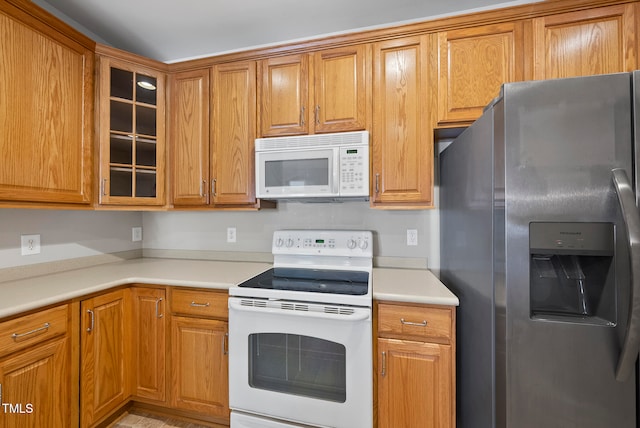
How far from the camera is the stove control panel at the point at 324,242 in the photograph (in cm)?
191

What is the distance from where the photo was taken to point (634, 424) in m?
0.81

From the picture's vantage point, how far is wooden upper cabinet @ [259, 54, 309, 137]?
1827 mm

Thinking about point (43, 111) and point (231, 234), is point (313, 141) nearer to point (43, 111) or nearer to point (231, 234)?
point (231, 234)

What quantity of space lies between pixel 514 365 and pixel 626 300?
1.15ft

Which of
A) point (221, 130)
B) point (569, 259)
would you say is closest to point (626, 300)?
point (569, 259)

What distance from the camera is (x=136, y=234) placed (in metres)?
2.49

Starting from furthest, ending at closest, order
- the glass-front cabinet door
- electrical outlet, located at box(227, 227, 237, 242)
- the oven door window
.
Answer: electrical outlet, located at box(227, 227, 237, 242)
the glass-front cabinet door
the oven door window

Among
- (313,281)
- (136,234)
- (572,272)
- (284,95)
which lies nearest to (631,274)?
(572,272)

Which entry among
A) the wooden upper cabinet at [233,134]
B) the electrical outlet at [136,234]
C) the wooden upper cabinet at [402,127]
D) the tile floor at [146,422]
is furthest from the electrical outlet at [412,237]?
the electrical outlet at [136,234]

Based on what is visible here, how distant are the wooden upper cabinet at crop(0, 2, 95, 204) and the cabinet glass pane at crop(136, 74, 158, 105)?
0.25 m

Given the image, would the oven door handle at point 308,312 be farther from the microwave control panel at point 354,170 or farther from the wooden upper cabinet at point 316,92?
the wooden upper cabinet at point 316,92

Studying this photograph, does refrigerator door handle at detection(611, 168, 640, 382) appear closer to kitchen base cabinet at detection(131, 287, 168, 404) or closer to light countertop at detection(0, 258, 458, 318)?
light countertop at detection(0, 258, 458, 318)

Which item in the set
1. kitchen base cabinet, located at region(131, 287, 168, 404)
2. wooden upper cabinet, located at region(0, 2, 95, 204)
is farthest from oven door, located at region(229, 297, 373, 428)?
wooden upper cabinet, located at region(0, 2, 95, 204)

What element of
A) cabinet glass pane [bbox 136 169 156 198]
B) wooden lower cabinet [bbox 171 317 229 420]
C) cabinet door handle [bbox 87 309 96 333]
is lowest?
wooden lower cabinet [bbox 171 317 229 420]
